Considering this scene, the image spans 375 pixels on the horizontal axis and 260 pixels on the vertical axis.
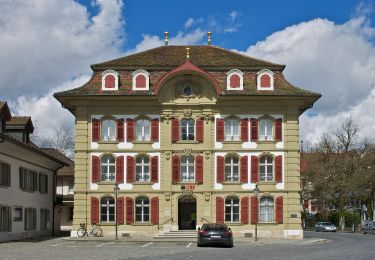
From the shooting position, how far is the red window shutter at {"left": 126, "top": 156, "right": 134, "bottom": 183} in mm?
51750

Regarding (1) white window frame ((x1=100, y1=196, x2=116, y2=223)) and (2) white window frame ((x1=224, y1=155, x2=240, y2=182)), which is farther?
(2) white window frame ((x1=224, y1=155, x2=240, y2=182))

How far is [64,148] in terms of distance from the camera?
96562mm

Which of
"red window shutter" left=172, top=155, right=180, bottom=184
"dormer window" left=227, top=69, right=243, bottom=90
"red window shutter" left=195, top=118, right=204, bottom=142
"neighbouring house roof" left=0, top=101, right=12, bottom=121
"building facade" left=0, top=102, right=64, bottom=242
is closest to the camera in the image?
"neighbouring house roof" left=0, top=101, right=12, bottom=121

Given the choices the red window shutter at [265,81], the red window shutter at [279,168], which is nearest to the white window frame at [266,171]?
the red window shutter at [279,168]

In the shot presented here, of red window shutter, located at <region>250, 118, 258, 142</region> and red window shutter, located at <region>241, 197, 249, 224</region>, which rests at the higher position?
red window shutter, located at <region>250, 118, 258, 142</region>

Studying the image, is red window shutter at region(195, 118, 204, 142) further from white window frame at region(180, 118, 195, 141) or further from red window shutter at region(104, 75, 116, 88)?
red window shutter at region(104, 75, 116, 88)

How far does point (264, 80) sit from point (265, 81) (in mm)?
→ 103

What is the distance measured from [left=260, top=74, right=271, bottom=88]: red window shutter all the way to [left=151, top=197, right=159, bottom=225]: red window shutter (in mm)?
10871

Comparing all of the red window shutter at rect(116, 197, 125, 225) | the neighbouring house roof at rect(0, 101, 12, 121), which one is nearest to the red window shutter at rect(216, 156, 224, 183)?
the red window shutter at rect(116, 197, 125, 225)

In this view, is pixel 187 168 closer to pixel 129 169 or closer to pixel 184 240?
pixel 129 169


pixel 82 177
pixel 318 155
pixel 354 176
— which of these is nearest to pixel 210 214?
pixel 82 177

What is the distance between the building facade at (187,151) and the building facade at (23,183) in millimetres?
3279

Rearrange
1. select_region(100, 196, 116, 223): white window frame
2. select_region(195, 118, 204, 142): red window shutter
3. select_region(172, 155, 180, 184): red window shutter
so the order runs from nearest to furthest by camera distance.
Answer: select_region(100, 196, 116, 223): white window frame, select_region(172, 155, 180, 184): red window shutter, select_region(195, 118, 204, 142): red window shutter

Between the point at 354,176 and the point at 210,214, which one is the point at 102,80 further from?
the point at 354,176
